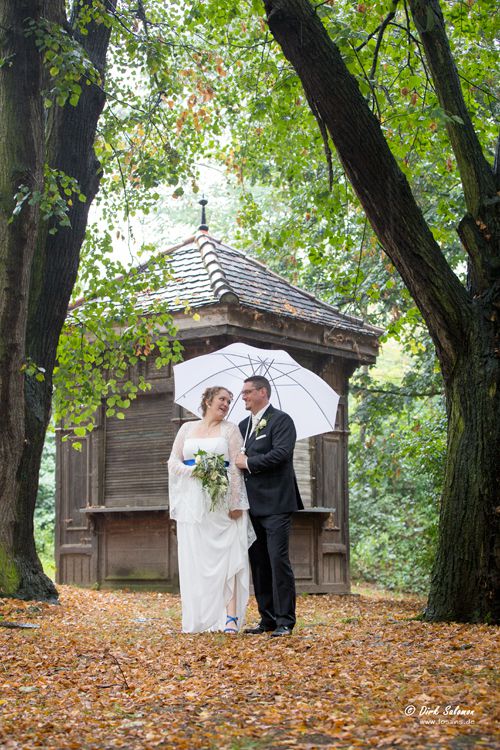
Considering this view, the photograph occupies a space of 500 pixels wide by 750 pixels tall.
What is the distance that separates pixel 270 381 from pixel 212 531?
1817 mm

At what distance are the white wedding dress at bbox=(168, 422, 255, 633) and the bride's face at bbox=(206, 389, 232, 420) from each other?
0.14 metres

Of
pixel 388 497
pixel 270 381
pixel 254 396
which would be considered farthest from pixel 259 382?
pixel 388 497

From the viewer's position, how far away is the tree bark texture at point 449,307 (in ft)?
25.6

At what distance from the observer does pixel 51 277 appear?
10.6m

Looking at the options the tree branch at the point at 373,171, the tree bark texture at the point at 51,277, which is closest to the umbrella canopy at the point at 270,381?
the tree branch at the point at 373,171

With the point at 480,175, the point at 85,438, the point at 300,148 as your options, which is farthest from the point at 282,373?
the point at 85,438

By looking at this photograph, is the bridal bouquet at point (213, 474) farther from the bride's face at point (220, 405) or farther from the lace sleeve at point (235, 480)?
the bride's face at point (220, 405)

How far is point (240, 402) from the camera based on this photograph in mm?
9578

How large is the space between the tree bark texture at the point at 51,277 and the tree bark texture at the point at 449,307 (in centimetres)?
370

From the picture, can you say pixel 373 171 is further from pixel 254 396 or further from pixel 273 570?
pixel 273 570

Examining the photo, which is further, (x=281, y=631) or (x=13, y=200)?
(x=13, y=200)

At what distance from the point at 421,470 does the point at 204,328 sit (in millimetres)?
4238

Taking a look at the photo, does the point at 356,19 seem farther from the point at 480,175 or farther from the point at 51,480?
the point at 51,480

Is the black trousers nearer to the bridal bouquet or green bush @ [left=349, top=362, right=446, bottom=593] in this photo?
the bridal bouquet
